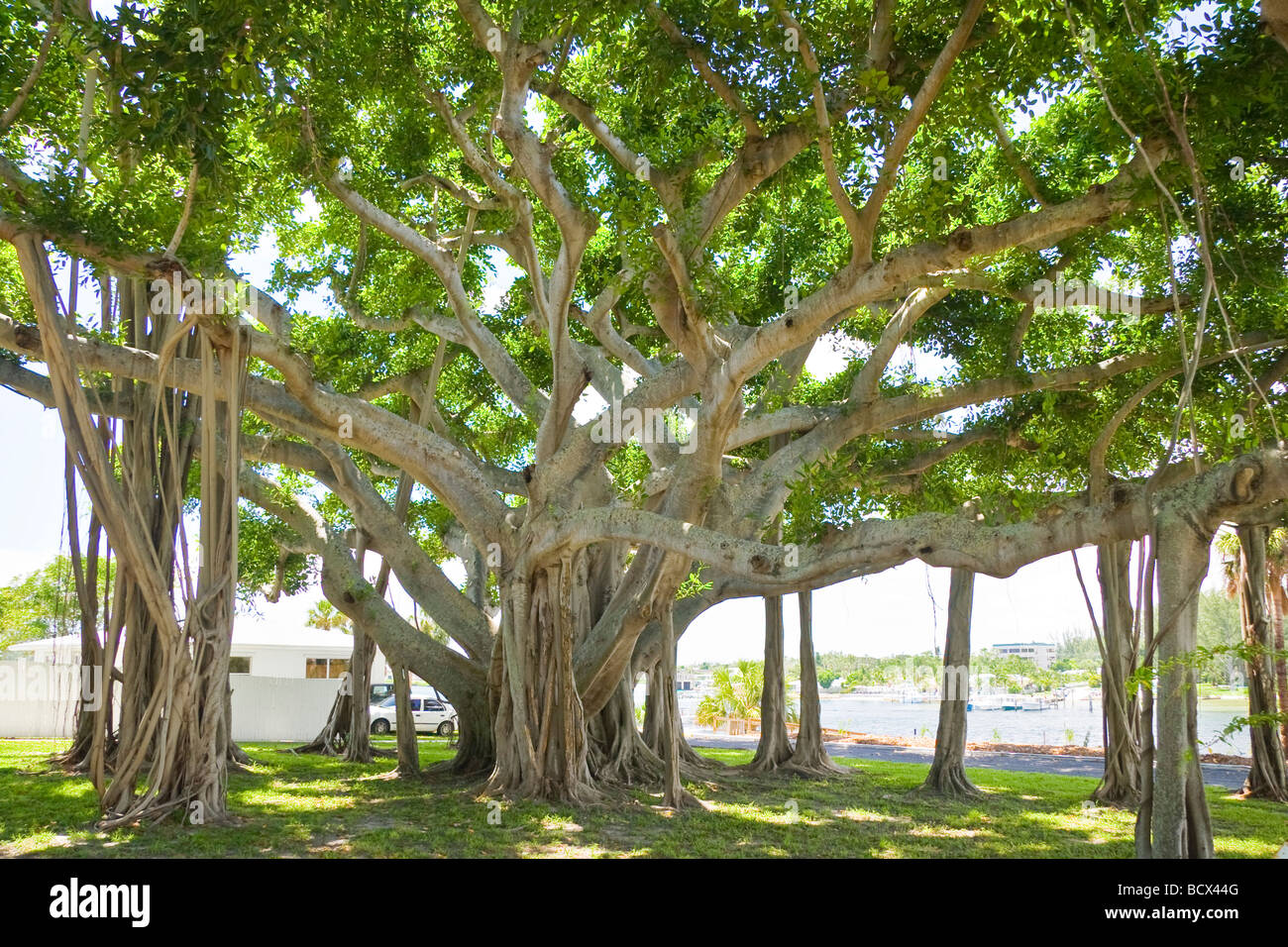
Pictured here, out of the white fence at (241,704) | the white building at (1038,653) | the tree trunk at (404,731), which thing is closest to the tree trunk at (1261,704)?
the tree trunk at (404,731)

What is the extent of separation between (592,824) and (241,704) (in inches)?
411

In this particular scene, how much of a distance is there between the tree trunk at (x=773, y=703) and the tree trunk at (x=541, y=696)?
415cm

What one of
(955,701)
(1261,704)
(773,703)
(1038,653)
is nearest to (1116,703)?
(955,701)

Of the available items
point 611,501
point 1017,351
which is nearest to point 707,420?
point 611,501

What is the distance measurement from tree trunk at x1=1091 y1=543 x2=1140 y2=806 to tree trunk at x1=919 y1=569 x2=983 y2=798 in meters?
1.16

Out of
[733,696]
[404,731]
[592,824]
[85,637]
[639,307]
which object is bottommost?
[733,696]

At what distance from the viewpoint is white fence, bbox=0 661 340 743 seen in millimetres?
13898

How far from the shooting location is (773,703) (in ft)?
37.7

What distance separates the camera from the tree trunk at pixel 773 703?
11.3 m

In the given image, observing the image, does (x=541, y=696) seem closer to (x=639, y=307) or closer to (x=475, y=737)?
(x=475, y=737)

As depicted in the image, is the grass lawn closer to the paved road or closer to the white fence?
the paved road

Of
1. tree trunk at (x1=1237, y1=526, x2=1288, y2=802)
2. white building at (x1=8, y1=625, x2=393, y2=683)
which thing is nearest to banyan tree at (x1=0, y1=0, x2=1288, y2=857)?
tree trunk at (x1=1237, y1=526, x2=1288, y2=802)

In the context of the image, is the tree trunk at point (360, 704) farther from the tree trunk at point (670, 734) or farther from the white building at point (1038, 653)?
the white building at point (1038, 653)

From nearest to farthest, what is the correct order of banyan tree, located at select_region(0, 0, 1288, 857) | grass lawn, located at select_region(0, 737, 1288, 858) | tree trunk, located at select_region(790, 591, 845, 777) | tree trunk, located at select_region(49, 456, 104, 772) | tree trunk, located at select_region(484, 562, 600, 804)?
1. banyan tree, located at select_region(0, 0, 1288, 857)
2. grass lawn, located at select_region(0, 737, 1288, 858)
3. tree trunk, located at select_region(49, 456, 104, 772)
4. tree trunk, located at select_region(484, 562, 600, 804)
5. tree trunk, located at select_region(790, 591, 845, 777)
